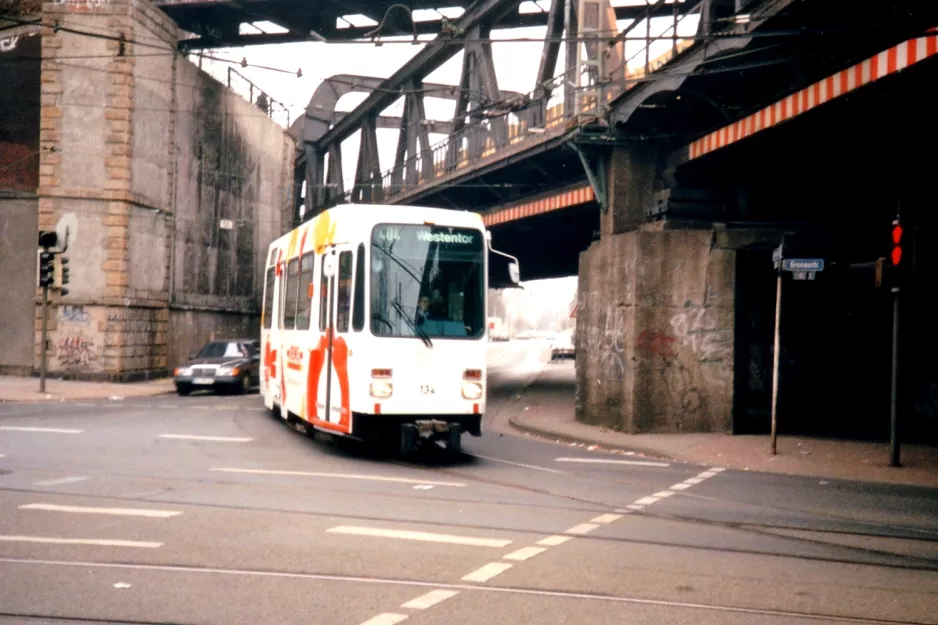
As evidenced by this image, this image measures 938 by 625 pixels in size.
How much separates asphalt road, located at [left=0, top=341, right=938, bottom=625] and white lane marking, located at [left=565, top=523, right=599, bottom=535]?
0.04 m

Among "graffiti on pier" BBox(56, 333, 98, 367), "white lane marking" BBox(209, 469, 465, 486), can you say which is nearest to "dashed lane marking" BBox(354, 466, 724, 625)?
"white lane marking" BBox(209, 469, 465, 486)

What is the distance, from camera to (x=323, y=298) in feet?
45.9

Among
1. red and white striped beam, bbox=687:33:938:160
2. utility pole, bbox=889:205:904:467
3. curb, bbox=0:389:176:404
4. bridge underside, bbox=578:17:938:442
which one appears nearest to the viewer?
red and white striped beam, bbox=687:33:938:160

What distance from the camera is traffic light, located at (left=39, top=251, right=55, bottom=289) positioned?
23828 millimetres

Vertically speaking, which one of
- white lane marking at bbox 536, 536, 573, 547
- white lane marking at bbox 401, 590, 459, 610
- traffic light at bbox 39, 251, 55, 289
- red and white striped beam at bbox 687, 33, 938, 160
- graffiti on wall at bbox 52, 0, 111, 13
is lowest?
white lane marking at bbox 536, 536, 573, 547

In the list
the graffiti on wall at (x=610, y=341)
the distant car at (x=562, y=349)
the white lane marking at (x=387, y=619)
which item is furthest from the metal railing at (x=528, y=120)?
the distant car at (x=562, y=349)

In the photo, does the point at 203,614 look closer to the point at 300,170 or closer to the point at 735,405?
the point at 735,405

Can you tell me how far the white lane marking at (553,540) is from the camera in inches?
313

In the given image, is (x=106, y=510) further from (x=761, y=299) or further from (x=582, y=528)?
(x=761, y=299)

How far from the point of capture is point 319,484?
11.0m

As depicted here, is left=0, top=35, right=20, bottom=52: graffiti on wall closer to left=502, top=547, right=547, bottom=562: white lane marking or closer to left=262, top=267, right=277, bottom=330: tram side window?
left=262, top=267, right=277, bottom=330: tram side window

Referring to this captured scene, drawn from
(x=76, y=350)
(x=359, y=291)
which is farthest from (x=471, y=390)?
(x=76, y=350)

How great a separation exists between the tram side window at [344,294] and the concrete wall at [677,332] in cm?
665

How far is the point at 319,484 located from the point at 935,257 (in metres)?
11.8
